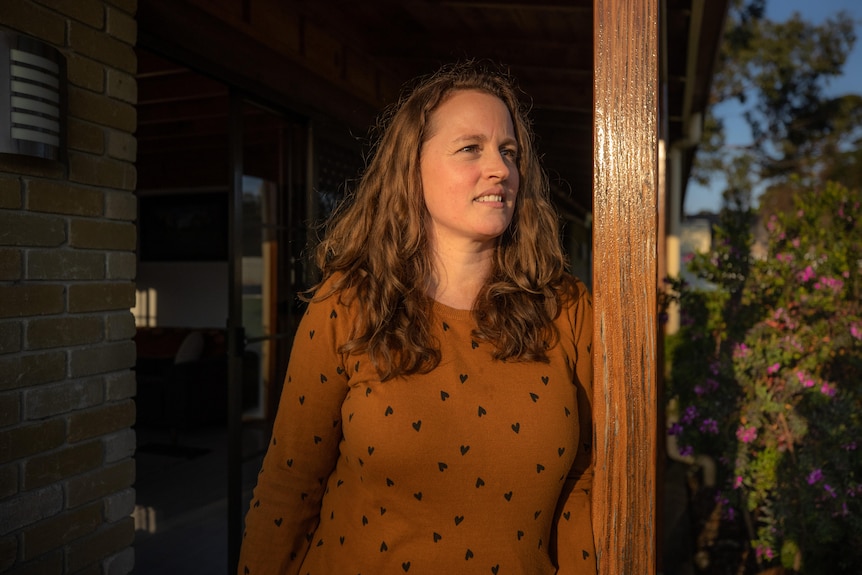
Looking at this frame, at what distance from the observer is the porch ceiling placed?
8.97ft

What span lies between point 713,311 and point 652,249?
3082 millimetres

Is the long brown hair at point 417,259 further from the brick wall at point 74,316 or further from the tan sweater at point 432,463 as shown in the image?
the brick wall at point 74,316

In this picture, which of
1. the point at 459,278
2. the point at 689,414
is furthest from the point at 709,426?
the point at 459,278

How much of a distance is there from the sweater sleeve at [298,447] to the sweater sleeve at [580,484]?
0.47 metres

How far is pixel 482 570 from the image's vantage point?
130 centimetres

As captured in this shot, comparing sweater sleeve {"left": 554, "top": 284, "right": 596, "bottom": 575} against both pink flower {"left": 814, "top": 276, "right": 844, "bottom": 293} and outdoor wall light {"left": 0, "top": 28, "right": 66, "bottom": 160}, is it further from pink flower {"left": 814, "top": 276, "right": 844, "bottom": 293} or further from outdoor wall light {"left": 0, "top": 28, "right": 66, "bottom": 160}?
pink flower {"left": 814, "top": 276, "right": 844, "bottom": 293}

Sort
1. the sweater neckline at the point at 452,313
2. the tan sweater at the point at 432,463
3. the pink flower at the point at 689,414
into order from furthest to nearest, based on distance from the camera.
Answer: the pink flower at the point at 689,414, the sweater neckline at the point at 452,313, the tan sweater at the point at 432,463

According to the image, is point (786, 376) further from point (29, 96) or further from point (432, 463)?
point (29, 96)

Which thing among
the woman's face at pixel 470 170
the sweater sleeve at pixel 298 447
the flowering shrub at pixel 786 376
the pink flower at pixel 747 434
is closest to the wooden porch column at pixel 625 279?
the woman's face at pixel 470 170

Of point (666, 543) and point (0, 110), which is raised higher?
point (0, 110)

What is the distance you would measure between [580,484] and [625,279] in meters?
0.49

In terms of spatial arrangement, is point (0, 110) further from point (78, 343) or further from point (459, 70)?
point (459, 70)

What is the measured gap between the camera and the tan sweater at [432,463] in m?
1.31

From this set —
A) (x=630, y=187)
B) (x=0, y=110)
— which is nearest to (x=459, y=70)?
(x=630, y=187)
